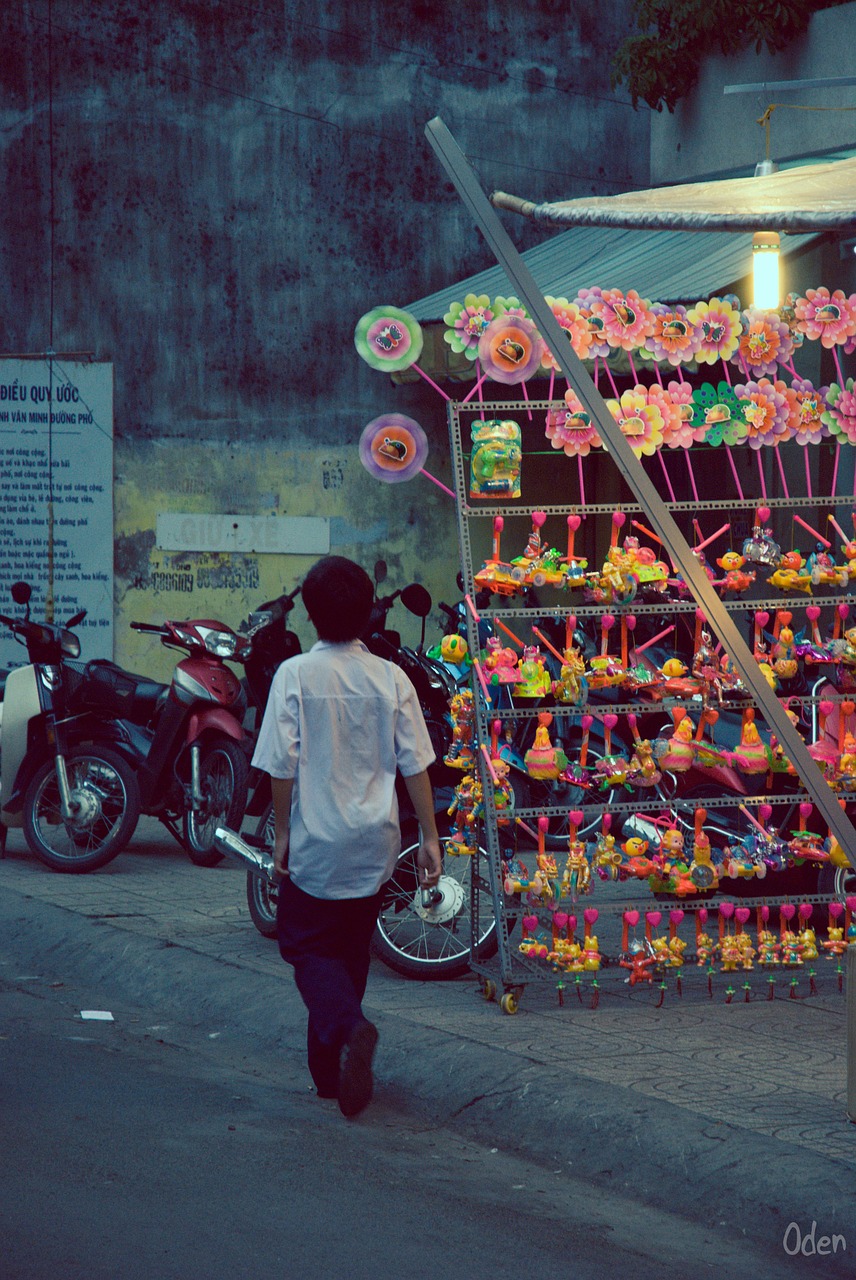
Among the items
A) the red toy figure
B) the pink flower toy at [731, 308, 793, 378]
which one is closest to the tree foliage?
the pink flower toy at [731, 308, 793, 378]

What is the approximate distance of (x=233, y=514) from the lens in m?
13.9

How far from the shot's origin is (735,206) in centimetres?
541

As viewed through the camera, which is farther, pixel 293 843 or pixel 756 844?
pixel 756 844

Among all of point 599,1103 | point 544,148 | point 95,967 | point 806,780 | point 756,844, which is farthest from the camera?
point 544,148

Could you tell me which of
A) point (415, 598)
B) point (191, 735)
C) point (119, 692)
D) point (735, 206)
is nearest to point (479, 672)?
point (735, 206)

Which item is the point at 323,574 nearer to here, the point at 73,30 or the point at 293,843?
the point at 293,843

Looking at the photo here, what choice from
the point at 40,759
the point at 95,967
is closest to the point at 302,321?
the point at 40,759

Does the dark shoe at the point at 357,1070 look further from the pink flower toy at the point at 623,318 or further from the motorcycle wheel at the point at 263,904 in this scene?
the pink flower toy at the point at 623,318

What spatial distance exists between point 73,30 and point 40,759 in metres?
7.07

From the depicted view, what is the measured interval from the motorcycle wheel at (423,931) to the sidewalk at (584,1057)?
0.30 feet

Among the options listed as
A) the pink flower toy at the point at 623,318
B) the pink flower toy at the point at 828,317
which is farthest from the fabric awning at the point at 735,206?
the pink flower toy at the point at 828,317

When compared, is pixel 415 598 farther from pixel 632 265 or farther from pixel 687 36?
pixel 687 36

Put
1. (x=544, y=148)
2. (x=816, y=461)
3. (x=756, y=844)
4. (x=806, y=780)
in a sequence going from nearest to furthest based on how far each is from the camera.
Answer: (x=806, y=780) → (x=756, y=844) → (x=816, y=461) → (x=544, y=148)

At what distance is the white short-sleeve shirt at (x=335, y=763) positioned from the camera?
491 cm
